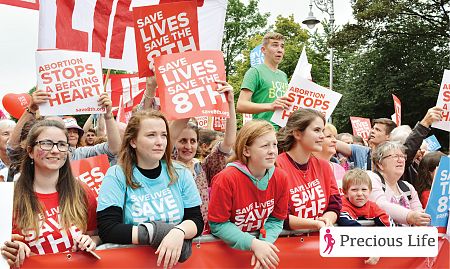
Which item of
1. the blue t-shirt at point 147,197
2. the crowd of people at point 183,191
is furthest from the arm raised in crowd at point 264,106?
the blue t-shirt at point 147,197

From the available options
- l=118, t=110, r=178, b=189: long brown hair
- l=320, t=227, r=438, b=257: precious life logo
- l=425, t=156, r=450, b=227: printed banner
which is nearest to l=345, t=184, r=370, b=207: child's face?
l=425, t=156, r=450, b=227: printed banner

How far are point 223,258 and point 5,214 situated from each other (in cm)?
134

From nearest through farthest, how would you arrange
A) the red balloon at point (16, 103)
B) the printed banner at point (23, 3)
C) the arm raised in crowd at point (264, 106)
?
the arm raised in crowd at point (264, 106), the printed banner at point (23, 3), the red balloon at point (16, 103)

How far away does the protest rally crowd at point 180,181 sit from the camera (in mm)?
3201

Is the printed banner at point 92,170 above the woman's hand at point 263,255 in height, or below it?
above

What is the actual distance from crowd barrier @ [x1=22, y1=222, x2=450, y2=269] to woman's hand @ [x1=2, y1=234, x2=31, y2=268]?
0.23 feet

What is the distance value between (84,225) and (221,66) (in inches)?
69.8

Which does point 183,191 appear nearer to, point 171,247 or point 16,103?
point 171,247

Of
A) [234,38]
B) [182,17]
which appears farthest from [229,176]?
[234,38]

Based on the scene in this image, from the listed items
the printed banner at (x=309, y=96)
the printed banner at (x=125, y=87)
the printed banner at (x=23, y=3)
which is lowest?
the printed banner at (x=309, y=96)

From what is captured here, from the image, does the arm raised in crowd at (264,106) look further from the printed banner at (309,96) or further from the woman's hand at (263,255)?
the woman's hand at (263,255)

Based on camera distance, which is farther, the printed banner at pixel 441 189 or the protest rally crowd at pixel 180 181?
the printed banner at pixel 441 189

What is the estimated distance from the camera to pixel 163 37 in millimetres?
4914

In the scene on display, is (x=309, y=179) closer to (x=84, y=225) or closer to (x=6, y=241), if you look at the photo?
(x=84, y=225)
